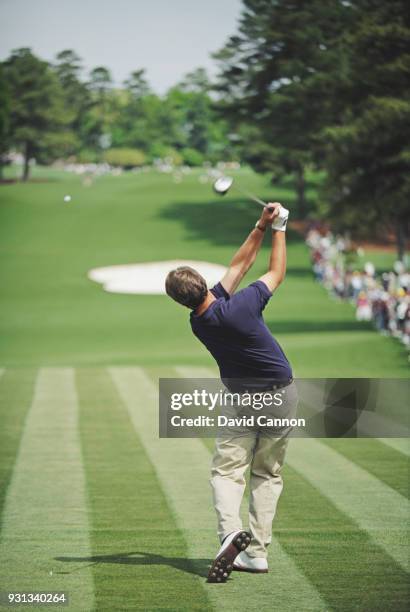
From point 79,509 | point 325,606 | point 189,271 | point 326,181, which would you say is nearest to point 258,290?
point 189,271

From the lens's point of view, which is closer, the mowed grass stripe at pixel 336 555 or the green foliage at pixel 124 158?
the mowed grass stripe at pixel 336 555

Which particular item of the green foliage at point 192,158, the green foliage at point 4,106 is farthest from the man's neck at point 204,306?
the green foliage at point 192,158

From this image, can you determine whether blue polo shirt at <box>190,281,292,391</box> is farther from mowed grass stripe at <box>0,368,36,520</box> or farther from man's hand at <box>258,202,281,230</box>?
mowed grass stripe at <box>0,368,36,520</box>

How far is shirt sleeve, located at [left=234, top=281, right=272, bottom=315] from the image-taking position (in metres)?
7.32

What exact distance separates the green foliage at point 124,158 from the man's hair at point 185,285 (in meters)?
120

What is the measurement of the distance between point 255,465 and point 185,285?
1.41 meters

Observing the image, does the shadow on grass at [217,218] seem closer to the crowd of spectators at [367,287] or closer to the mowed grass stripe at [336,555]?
the crowd of spectators at [367,287]

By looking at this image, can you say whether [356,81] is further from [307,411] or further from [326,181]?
[307,411]

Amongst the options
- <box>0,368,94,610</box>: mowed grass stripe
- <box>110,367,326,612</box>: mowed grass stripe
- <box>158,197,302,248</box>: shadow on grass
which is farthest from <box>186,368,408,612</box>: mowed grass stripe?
<box>158,197,302,248</box>: shadow on grass

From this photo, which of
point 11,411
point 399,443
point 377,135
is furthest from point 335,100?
point 399,443

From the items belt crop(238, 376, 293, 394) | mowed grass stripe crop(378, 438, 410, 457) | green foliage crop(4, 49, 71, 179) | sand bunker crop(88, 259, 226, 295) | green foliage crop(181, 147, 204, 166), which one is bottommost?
green foliage crop(181, 147, 204, 166)

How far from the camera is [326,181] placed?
3688 centimetres

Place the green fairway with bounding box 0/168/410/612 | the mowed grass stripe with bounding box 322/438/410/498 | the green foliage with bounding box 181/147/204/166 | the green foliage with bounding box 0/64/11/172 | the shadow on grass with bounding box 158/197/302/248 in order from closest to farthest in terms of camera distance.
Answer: the green fairway with bounding box 0/168/410/612
the mowed grass stripe with bounding box 322/438/410/498
the shadow on grass with bounding box 158/197/302/248
the green foliage with bounding box 0/64/11/172
the green foliage with bounding box 181/147/204/166

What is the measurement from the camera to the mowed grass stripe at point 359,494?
856 centimetres
